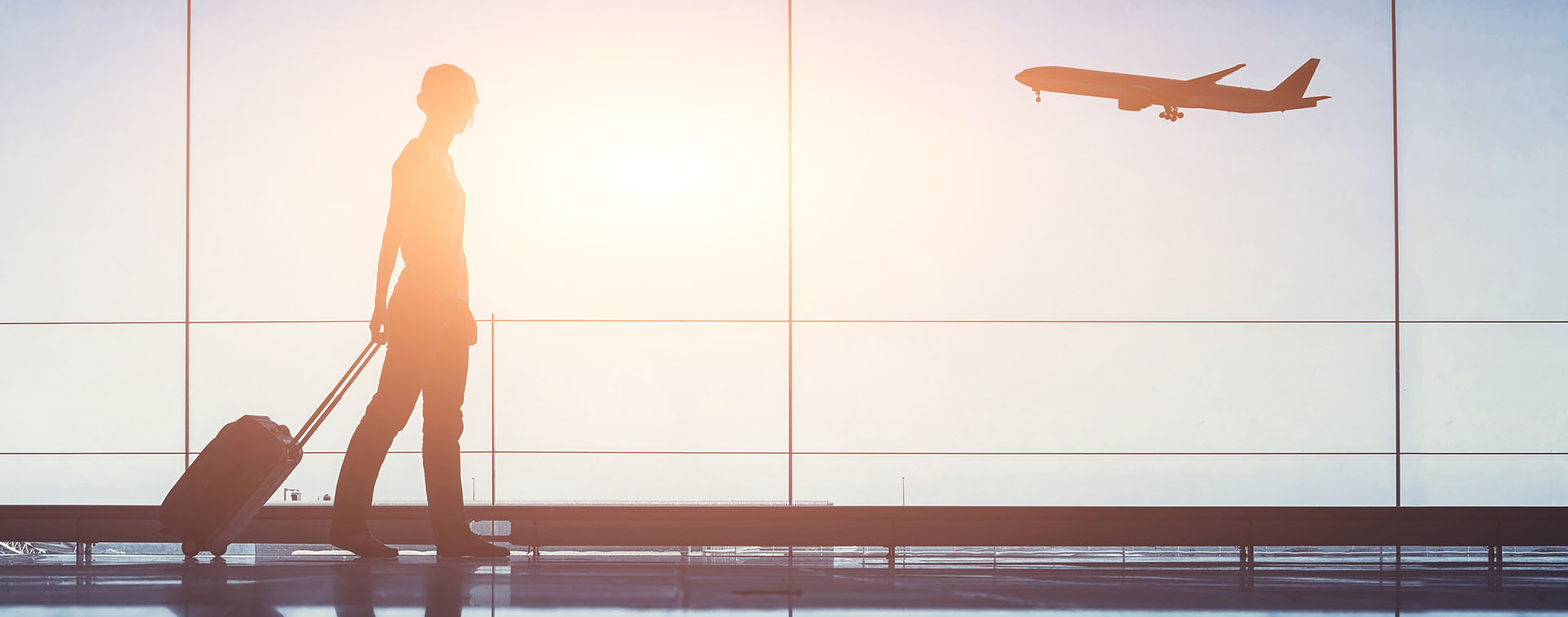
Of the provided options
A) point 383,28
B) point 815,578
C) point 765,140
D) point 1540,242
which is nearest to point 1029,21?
point 765,140

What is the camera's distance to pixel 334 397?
2.73 m

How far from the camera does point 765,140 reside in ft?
20.2

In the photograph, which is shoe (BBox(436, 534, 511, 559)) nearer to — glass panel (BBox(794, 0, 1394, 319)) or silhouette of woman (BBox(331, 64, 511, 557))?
silhouette of woman (BBox(331, 64, 511, 557))

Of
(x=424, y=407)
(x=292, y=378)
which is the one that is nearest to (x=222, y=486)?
(x=424, y=407)

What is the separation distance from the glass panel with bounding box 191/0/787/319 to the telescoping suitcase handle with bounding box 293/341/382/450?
2.66m

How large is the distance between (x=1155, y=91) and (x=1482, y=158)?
329 cm

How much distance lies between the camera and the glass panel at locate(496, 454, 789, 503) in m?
6.88

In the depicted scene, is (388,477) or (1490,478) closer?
(388,477)

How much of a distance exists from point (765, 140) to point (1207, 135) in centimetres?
558

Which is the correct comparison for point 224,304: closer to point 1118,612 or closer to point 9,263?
point 9,263

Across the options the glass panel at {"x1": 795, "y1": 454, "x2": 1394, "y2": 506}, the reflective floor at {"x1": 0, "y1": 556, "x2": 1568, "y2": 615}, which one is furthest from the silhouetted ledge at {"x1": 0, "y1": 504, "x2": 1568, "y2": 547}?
the glass panel at {"x1": 795, "y1": 454, "x2": 1394, "y2": 506}

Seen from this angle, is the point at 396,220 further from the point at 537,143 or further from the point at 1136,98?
the point at 1136,98

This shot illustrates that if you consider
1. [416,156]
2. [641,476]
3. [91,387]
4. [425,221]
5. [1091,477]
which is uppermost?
[416,156]

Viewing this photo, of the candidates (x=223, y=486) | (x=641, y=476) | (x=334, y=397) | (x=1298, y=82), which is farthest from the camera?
(x=1298, y=82)
